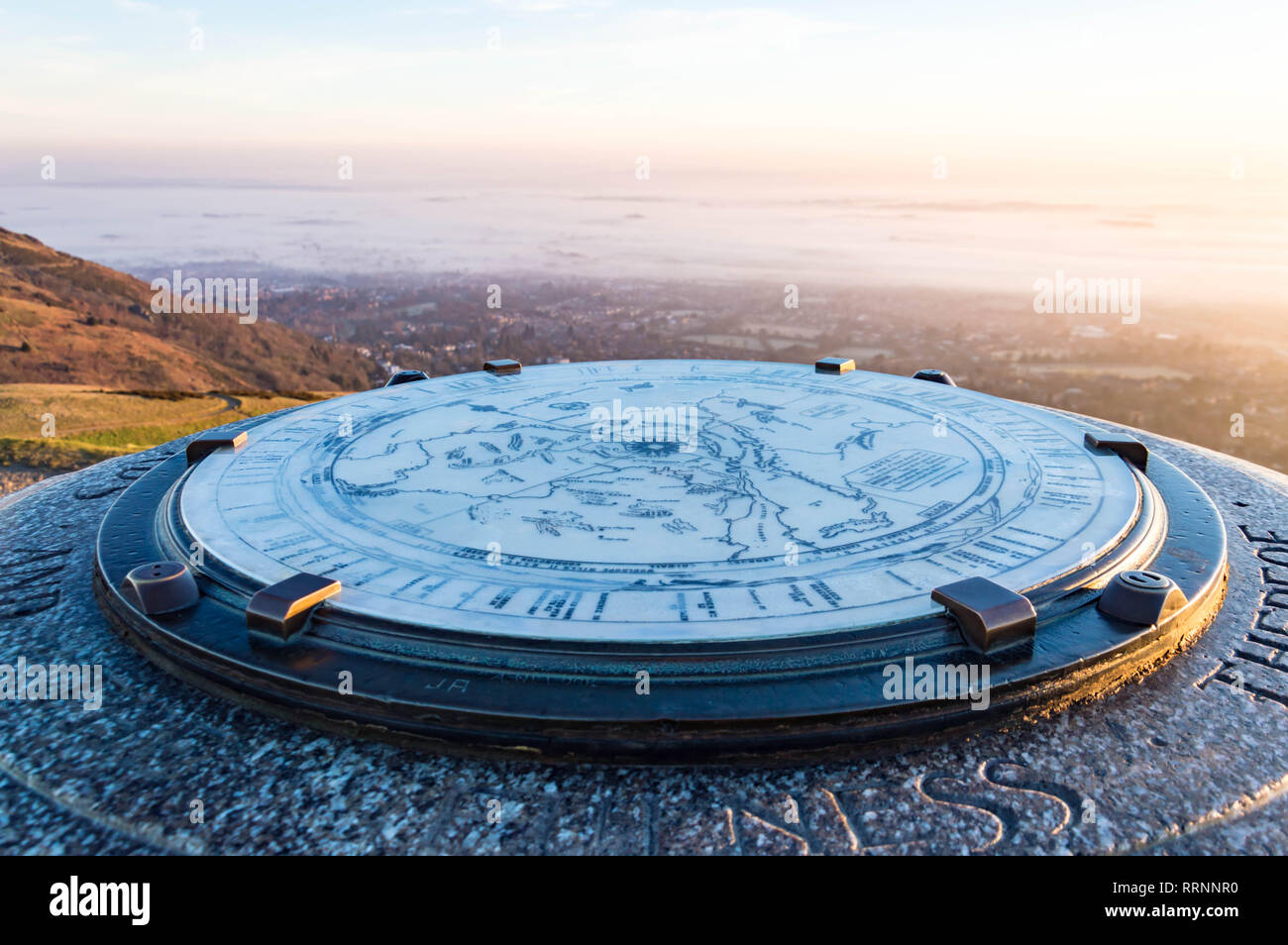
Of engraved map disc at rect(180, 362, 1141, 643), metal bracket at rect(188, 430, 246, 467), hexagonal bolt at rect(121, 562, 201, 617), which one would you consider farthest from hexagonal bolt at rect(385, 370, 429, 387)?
hexagonal bolt at rect(121, 562, 201, 617)

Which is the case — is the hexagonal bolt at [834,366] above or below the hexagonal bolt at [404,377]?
above

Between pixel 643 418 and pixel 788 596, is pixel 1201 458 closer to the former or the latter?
pixel 643 418

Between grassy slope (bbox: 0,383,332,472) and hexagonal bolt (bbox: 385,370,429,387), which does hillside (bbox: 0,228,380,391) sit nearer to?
grassy slope (bbox: 0,383,332,472)

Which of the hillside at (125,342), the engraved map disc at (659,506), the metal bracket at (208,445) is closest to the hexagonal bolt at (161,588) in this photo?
the engraved map disc at (659,506)

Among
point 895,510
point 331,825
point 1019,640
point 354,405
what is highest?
point 354,405

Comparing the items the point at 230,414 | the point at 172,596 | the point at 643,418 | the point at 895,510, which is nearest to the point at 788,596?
the point at 895,510

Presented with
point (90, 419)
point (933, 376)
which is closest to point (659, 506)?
point (933, 376)

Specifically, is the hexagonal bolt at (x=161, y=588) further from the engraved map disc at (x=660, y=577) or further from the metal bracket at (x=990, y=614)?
the metal bracket at (x=990, y=614)
